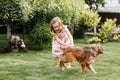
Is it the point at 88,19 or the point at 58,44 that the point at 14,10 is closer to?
the point at 58,44

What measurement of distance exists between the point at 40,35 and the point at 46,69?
13.3ft

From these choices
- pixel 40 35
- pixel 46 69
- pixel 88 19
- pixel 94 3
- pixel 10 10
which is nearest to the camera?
pixel 46 69

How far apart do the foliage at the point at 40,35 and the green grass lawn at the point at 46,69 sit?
59.6 inches

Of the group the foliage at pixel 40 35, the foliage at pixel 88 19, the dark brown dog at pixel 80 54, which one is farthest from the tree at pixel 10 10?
the foliage at pixel 88 19

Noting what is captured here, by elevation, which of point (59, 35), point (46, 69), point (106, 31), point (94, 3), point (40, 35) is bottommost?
point (106, 31)

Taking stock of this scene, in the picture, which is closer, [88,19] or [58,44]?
[58,44]

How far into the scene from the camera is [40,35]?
12.2m

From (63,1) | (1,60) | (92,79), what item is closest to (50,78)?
(92,79)

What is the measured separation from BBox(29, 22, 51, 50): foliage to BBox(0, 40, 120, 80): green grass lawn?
4.97ft

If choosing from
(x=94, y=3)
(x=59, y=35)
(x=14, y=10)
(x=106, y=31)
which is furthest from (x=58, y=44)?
(x=94, y=3)

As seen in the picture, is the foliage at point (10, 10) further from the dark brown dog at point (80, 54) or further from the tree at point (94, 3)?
the tree at point (94, 3)

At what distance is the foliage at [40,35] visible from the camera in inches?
482

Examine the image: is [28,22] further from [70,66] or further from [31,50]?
[70,66]

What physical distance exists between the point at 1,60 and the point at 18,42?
2323mm
